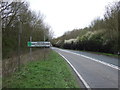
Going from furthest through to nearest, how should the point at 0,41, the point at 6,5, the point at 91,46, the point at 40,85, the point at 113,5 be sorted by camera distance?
the point at 91,46, the point at 113,5, the point at 6,5, the point at 0,41, the point at 40,85

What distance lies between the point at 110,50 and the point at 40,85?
72.3ft

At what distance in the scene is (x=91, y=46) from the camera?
36656mm

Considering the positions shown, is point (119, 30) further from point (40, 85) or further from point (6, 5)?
point (40, 85)

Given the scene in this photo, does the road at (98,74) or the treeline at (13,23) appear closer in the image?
the road at (98,74)

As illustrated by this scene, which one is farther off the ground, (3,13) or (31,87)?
(3,13)

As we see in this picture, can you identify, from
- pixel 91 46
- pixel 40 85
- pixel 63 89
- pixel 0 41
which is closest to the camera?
pixel 63 89

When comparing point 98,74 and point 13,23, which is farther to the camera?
point 13,23

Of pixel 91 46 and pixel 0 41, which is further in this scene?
pixel 91 46

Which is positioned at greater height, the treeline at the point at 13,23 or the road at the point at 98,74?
the treeline at the point at 13,23

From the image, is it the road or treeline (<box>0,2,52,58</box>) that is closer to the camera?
the road

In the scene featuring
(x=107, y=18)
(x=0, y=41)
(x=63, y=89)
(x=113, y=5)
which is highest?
(x=113, y=5)

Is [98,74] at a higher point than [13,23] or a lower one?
lower

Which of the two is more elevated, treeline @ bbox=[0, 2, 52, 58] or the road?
treeline @ bbox=[0, 2, 52, 58]

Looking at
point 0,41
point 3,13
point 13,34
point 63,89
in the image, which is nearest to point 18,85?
point 63,89
